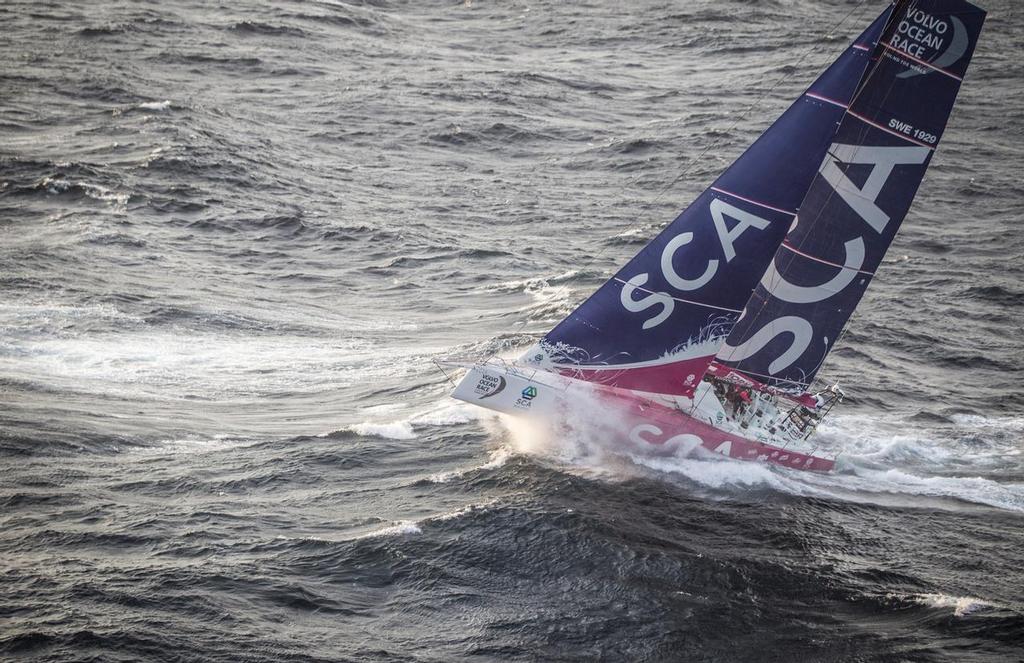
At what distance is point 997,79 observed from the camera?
55.8 m

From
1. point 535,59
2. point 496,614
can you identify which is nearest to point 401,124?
point 535,59

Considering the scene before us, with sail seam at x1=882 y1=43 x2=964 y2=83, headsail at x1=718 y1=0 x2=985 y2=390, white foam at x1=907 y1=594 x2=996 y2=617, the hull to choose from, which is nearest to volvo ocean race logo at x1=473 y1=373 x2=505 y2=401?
the hull

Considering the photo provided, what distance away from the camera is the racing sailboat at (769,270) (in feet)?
72.0

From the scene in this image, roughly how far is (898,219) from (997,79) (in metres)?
37.7

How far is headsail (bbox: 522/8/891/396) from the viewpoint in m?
22.0

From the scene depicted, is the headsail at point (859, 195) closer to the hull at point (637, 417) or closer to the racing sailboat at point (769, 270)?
the racing sailboat at point (769, 270)

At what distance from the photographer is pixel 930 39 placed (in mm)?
21734

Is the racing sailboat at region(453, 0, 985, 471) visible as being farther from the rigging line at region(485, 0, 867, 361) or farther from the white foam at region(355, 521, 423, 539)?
the rigging line at region(485, 0, 867, 361)

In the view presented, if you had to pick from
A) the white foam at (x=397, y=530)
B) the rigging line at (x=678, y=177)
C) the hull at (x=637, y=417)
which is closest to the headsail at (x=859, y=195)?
the hull at (x=637, y=417)

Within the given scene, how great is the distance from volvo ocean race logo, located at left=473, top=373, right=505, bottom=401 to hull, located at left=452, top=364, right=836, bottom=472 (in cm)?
23

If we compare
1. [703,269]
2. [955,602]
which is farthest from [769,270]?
[955,602]

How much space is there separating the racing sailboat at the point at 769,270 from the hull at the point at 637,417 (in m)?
0.03

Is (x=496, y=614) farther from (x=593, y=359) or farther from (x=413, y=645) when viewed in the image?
(x=593, y=359)

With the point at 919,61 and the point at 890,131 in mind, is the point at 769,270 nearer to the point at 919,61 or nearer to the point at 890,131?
the point at 890,131
